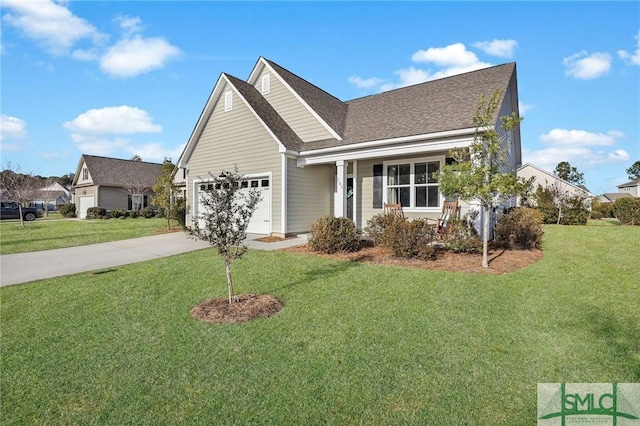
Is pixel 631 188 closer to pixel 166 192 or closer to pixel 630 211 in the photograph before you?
pixel 630 211

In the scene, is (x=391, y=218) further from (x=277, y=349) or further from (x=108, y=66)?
(x=108, y=66)

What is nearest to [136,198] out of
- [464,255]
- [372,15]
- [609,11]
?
[372,15]

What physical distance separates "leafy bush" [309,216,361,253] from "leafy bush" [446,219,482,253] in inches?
99.8

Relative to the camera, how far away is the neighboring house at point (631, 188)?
174ft

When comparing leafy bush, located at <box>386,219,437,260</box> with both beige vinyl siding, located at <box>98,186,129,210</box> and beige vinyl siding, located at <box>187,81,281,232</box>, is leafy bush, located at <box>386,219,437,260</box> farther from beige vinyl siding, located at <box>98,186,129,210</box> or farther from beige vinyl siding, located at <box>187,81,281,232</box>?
beige vinyl siding, located at <box>98,186,129,210</box>

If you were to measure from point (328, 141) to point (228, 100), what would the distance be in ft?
17.1

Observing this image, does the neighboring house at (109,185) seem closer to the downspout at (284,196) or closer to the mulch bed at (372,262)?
the downspout at (284,196)

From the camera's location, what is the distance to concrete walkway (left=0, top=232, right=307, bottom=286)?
7.41 metres

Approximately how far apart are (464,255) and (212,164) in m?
11.5

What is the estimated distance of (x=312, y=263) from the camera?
767 cm

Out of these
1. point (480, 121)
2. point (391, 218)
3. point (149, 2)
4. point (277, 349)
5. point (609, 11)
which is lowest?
point (277, 349)

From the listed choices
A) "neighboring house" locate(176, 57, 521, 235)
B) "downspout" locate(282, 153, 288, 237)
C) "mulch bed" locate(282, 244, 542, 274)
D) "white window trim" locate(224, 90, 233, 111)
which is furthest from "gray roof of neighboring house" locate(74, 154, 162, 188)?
"mulch bed" locate(282, 244, 542, 274)

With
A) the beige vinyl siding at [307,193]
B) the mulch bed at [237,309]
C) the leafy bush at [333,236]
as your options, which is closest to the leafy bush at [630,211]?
the beige vinyl siding at [307,193]

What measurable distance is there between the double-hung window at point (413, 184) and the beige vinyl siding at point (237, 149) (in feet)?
14.0
